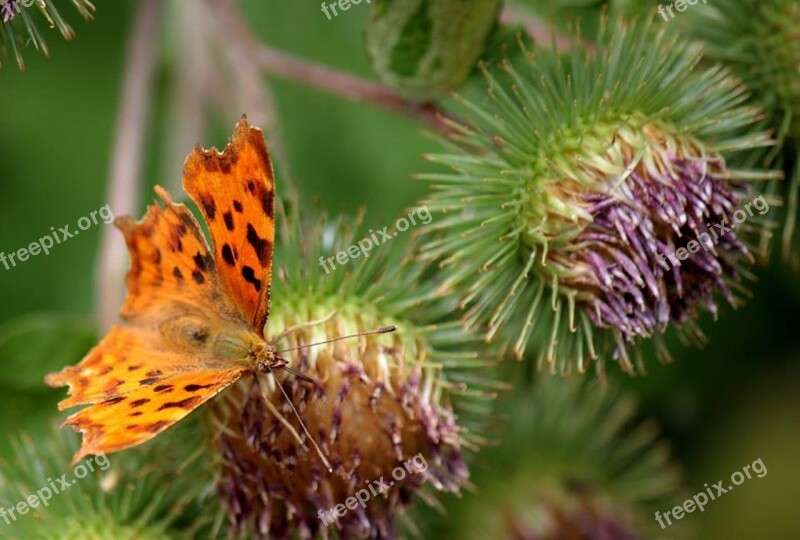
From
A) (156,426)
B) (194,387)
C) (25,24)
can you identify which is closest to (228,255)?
(194,387)

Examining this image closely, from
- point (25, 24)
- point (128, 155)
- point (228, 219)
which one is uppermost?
point (128, 155)

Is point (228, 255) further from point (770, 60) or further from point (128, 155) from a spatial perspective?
point (770, 60)

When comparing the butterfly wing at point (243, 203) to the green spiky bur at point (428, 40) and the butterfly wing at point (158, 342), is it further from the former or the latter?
the green spiky bur at point (428, 40)

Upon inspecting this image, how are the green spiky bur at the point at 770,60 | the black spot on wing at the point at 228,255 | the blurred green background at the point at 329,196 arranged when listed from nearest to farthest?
the black spot on wing at the point at 228,255, the green spiky bur at the point at 770,60, the blurred green background at the point at 329,196

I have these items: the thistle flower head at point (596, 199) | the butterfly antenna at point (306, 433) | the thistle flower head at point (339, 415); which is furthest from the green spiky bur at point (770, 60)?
the butterfly antenna at point (306, 433)

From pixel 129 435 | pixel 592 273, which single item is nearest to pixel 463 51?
pixel 592 273

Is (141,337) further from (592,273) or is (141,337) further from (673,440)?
(673,440)
